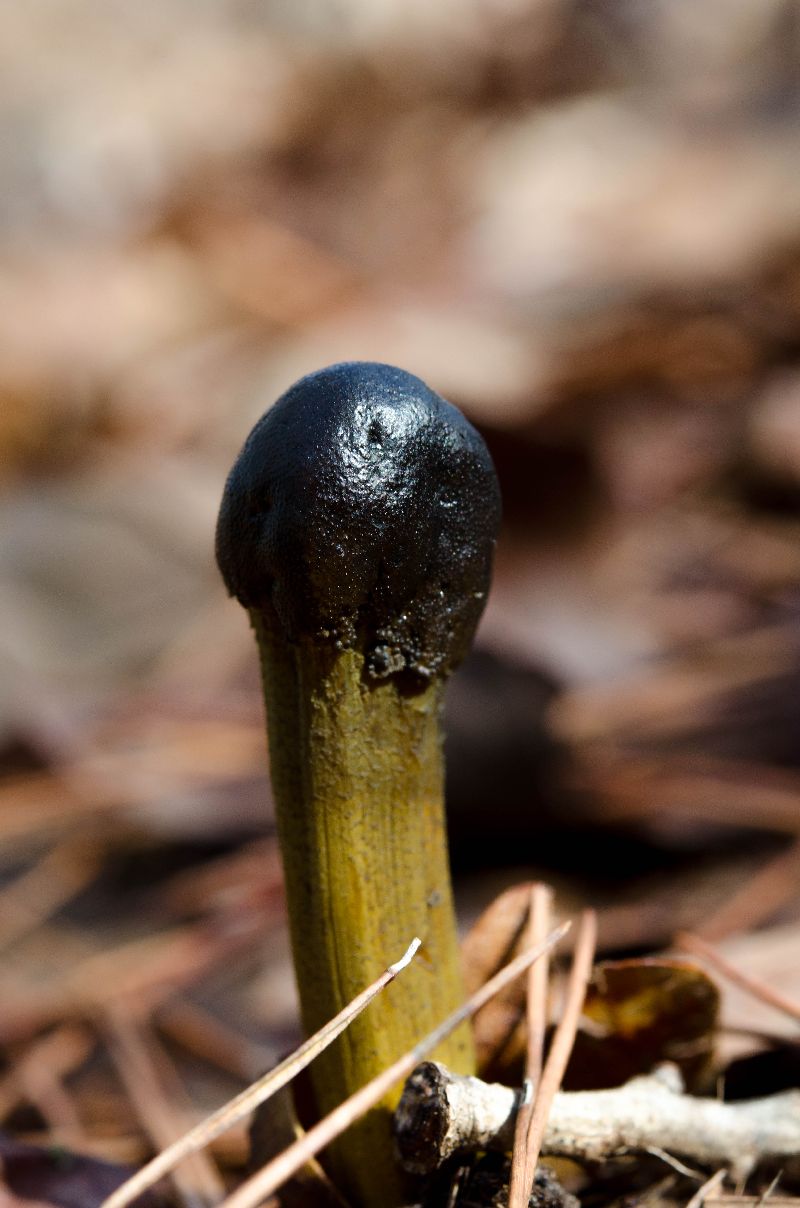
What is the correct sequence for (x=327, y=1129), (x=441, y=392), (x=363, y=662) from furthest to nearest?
1. (x=441, y=392)
2. (x=363, y=662)
3. (x=327, y=1129)

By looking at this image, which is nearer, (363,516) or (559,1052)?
(363,516)

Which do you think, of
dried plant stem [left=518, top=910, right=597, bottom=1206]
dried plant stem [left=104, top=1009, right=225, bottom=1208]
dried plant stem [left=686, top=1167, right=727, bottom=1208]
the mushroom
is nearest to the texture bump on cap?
the mushroom

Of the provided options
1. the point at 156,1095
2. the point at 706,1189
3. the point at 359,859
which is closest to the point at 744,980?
the point at 706,1189

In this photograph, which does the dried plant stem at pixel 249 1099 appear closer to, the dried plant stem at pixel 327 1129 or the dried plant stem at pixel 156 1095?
the dried plant stem at pixel 327 1129

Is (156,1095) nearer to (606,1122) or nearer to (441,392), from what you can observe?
(606,1122)

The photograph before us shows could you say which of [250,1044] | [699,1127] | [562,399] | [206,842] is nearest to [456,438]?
[699,1127]
